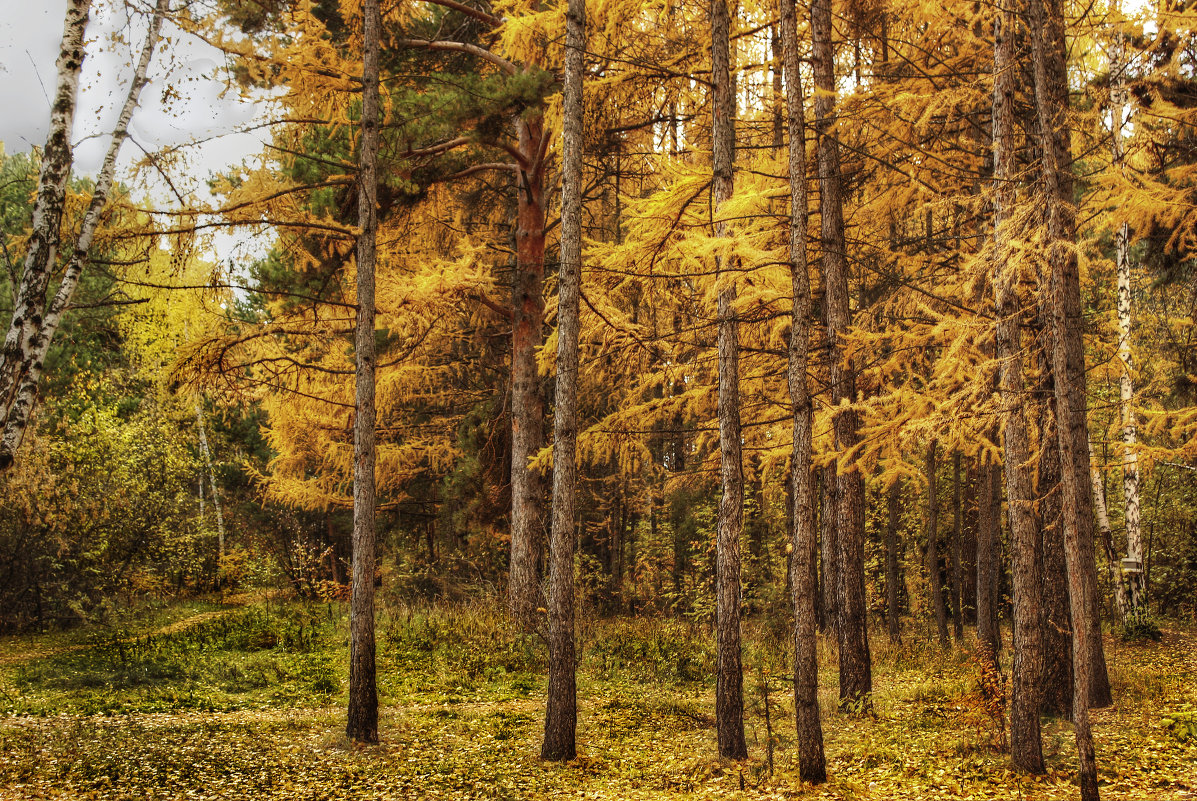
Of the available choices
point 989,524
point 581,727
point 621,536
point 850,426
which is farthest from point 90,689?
point 989,524

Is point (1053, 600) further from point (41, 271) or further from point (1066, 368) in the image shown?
point (41, 271)

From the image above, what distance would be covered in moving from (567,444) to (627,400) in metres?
5.63

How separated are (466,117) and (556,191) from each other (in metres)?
3.69

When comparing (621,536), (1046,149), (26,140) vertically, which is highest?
Result: (26,140)

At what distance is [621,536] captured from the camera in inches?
776

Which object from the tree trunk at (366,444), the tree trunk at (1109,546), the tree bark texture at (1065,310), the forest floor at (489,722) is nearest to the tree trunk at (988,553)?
the forest floor at (489,722)

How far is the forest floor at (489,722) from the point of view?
6.73m

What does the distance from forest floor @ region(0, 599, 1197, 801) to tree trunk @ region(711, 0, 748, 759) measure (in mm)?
427

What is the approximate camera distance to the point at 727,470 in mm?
7660

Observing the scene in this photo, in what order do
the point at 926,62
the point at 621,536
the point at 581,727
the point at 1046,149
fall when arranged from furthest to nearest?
the point at 621,536
the point at 926,62
the point at 581,727
the point at 1046,149

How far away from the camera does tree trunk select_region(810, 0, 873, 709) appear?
9688mm

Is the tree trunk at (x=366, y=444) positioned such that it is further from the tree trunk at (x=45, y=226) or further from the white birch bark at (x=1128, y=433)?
the white birch bark at (x=1128, y=433)

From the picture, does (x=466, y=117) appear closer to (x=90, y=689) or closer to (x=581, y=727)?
(x=581, y=727)

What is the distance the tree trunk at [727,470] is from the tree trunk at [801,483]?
62cm
